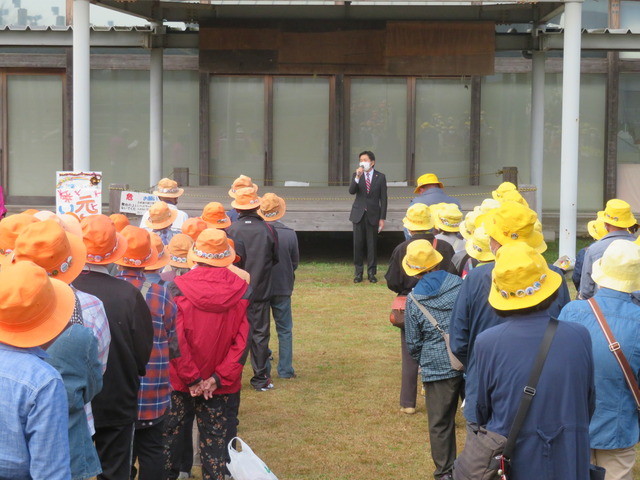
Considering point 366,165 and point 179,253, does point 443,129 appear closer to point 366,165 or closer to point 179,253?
point 366,165

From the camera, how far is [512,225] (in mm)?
6191

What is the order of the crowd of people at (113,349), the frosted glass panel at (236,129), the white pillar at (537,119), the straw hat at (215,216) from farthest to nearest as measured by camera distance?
the frosted glass panel at (236,129) → the white pillar at (537,119) → the straw hat at (215,216) → the crowd of people at (113,349)

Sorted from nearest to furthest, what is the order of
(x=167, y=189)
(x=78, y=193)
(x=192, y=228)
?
(x=192, y=228), (x=167, y=189), (x=78, y=193)

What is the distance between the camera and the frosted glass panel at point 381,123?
2069 centimetres

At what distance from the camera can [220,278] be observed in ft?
21.2

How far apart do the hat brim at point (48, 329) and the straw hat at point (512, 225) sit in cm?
309

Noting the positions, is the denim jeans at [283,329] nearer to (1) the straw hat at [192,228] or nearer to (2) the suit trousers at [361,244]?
(1) the straw hat at [192,228]

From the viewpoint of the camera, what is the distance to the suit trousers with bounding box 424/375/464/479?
270 inches

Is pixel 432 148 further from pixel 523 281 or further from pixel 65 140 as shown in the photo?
pixel 523 281

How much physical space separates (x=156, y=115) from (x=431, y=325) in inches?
527

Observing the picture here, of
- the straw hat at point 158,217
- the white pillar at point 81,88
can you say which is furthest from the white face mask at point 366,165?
the straw hat at point 158,217

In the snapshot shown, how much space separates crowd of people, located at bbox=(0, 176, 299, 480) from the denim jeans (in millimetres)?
2167

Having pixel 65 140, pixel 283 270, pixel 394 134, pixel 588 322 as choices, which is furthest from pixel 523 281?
pixel 65 140

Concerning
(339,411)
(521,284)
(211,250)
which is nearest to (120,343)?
(211,250)
